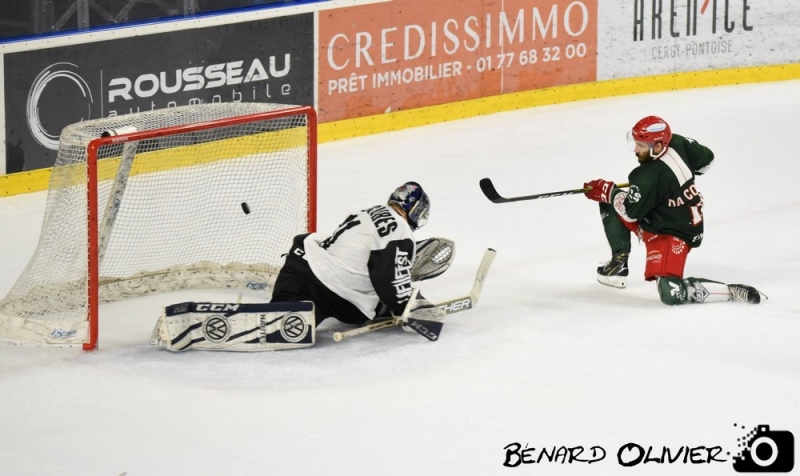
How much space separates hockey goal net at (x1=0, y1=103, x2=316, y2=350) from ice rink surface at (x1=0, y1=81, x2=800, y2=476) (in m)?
0.16

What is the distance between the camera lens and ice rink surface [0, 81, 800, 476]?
435 centimetres

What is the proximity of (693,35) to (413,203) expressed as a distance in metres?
5.74

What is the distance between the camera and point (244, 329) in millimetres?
5324

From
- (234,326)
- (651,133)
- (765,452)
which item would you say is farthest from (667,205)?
(234,326)

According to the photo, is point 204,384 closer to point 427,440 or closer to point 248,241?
point 427,440

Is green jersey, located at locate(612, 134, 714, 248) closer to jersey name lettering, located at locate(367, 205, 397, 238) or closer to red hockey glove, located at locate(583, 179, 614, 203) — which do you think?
red hockey glove, located at locate(583, 179, 614, 203)

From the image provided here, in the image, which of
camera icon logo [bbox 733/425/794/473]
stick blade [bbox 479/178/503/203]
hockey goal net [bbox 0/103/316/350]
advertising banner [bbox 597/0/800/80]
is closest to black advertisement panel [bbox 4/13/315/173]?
hockey goal net [bbox 0/103/316/350]

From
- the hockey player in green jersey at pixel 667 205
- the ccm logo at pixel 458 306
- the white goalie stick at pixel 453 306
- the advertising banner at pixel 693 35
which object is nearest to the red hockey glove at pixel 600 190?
the hockey player in green jersey at pixel 667 205

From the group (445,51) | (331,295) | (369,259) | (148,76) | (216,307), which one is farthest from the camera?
(445,51)

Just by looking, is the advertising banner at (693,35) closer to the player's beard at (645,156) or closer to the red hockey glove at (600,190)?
the red hockey glove at (600,190)

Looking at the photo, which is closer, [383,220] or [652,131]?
[383,220]

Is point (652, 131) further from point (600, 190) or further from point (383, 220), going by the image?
point (383, 220)

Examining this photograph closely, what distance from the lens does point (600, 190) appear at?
Result: 6.16 metres

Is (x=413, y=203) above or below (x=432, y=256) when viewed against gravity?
above
